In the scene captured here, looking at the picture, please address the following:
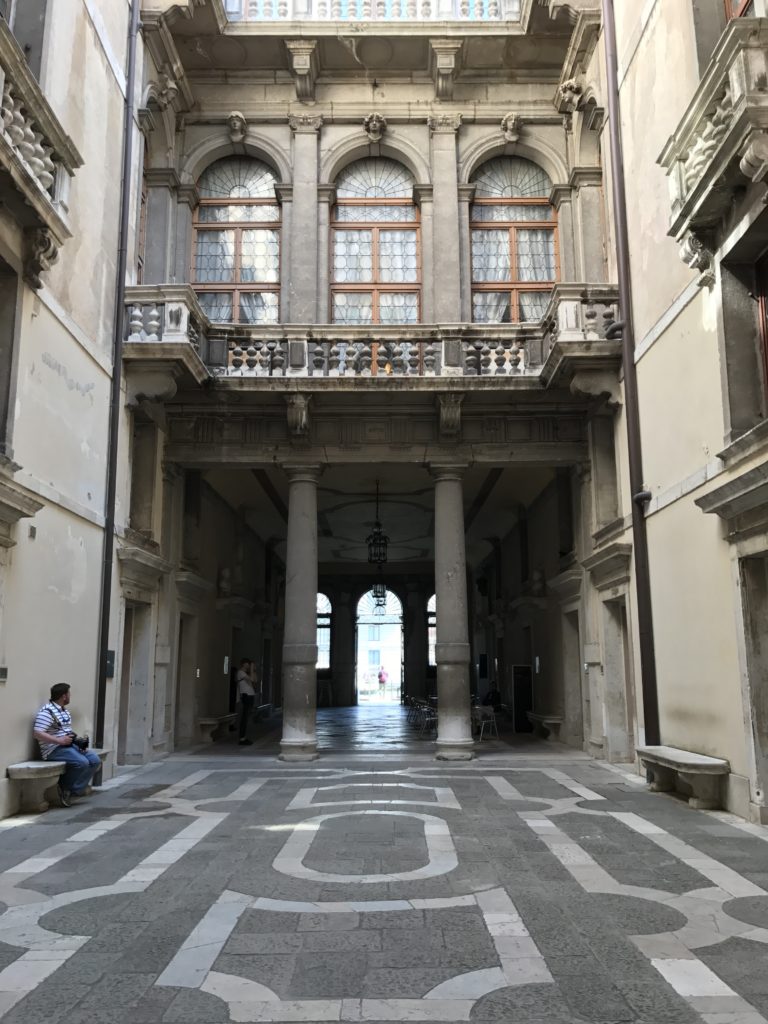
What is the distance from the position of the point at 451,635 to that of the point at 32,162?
8704 millimetres

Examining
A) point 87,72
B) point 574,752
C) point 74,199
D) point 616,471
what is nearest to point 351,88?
point 87,72

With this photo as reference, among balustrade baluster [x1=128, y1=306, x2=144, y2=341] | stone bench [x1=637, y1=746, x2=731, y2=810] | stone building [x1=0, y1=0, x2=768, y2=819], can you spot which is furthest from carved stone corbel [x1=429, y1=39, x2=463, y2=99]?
stone bench [x1=637, y1=746, x2=731, y2=810]

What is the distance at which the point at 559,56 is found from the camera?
15586mm

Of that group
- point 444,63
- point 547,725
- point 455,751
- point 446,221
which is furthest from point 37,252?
point 547,725

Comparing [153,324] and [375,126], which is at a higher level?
[375,126]

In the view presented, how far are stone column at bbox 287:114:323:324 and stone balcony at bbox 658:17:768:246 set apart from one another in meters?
7.37

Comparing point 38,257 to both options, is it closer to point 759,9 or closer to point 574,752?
point 759,9

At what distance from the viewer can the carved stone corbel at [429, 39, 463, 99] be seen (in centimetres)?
1523

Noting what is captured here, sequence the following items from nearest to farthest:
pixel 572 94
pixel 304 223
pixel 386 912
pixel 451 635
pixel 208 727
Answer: pixel 386 912 → pixel 451 635 → pixel 572 94 → pixel 304 223 → pixel 208 727

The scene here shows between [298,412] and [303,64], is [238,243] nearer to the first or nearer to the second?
[303,64]

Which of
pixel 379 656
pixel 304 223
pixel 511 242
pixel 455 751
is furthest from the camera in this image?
pixel 379 656

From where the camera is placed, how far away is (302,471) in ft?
46.6

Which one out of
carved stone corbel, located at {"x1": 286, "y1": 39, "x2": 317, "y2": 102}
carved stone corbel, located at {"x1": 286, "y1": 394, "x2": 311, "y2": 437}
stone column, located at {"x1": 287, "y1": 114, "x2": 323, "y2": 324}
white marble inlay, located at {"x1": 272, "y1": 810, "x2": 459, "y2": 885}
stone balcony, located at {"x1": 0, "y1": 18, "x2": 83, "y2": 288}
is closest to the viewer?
white marble inlay, located at {"x1": 272, "y1": 810, "x2": 459, "y2": 885}

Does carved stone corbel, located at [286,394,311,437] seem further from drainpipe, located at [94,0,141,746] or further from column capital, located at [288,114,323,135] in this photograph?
column capital, located at [288,114,323,135]
